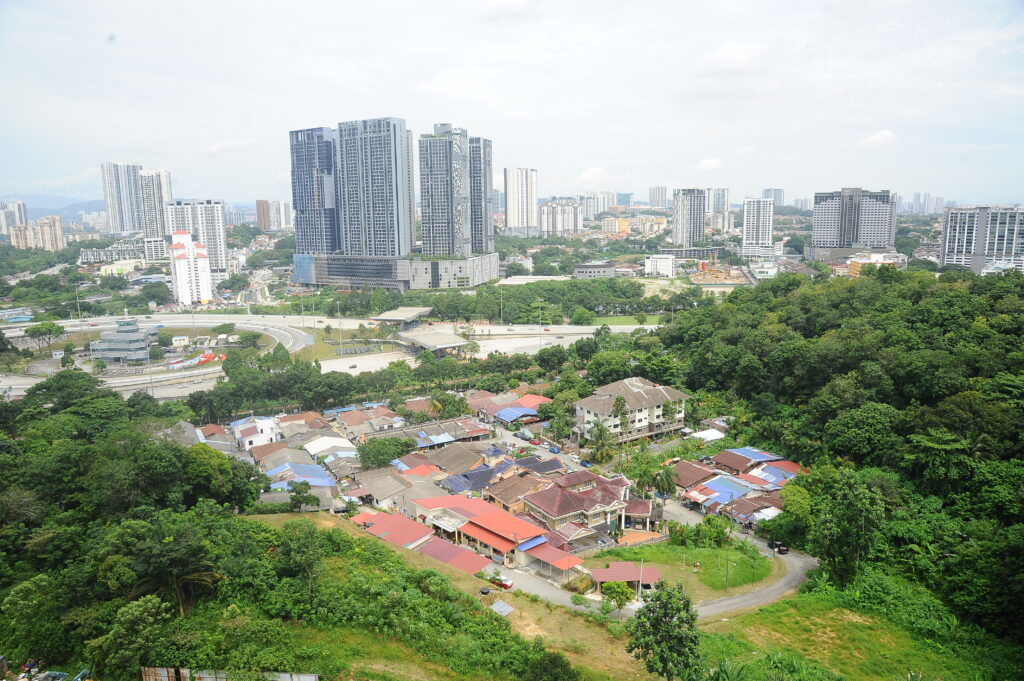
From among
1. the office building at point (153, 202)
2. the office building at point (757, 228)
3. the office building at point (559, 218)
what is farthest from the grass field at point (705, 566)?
the office building at point (559, 218)

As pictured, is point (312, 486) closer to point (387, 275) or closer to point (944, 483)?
point (944, 483)

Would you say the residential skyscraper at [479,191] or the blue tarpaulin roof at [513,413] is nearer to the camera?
the blue tarpaulin roof at [513,413]

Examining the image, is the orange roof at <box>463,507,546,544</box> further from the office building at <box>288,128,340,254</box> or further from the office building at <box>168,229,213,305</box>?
the office building at <box>288,128,340,254</box>

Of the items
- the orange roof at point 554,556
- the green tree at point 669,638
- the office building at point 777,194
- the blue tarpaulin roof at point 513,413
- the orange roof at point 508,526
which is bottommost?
the orange roof at point 554,556

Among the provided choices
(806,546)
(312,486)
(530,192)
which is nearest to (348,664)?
(312,486)

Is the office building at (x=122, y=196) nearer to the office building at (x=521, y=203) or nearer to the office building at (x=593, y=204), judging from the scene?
the office building at (x=521, y=203)

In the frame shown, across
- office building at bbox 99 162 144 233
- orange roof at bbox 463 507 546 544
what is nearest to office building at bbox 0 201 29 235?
office building at bbox 99 162 144 233
